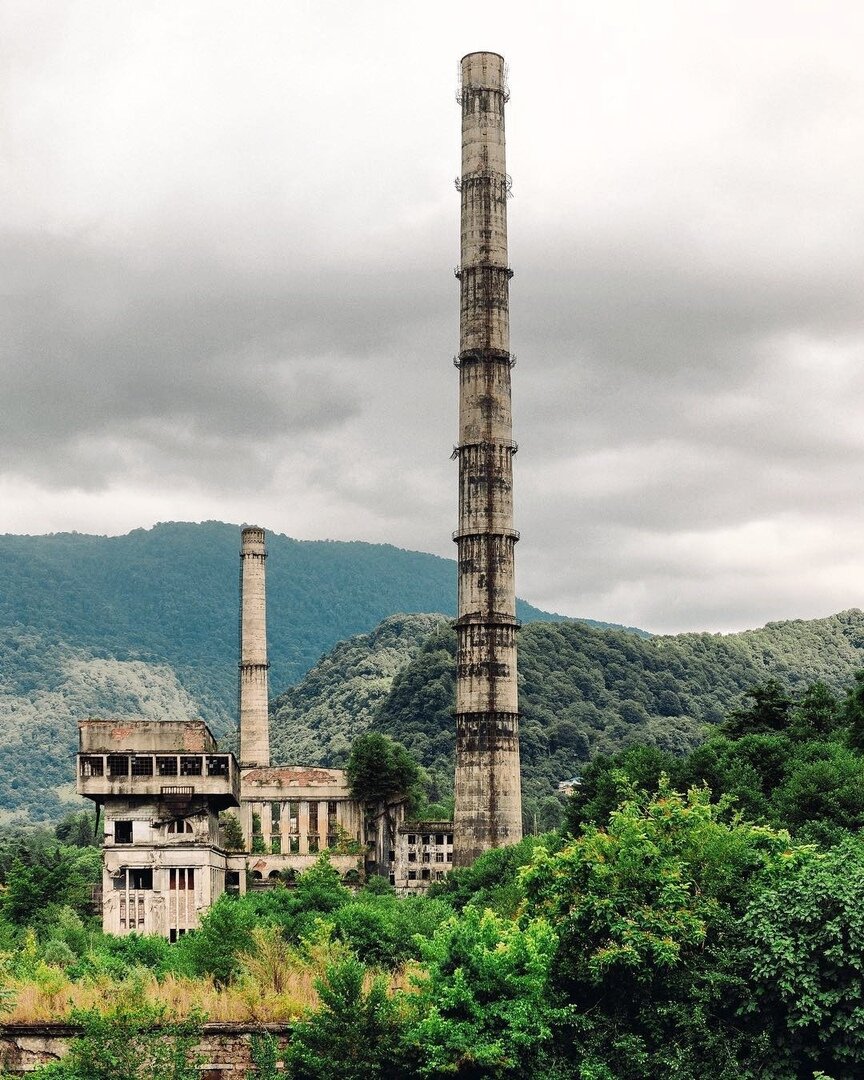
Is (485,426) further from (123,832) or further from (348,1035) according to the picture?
(348,1035)

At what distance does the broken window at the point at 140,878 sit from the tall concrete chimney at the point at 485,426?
1694cm

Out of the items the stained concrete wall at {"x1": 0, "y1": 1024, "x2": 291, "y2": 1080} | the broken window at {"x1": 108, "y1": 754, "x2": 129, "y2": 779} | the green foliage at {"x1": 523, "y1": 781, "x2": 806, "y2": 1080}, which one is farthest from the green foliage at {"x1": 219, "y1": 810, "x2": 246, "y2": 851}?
the green foliage at {"x1": 523, "y1": 781, "x2": 806, "y2": 1080}

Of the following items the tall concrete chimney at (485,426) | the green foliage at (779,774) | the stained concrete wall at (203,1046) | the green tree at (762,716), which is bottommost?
the stained concrete wall at (203,1046)

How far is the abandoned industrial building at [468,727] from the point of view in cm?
8494

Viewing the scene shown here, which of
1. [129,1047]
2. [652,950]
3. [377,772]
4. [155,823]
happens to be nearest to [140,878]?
[155,823]

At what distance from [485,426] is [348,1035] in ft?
197

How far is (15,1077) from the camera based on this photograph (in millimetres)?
36344

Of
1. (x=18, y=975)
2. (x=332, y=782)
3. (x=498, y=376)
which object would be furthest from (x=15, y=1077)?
(x=332, y=782)

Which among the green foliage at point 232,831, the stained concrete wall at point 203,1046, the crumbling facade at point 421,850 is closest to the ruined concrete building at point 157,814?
the green foliage at point 232,831

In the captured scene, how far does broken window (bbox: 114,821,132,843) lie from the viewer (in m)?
85.1

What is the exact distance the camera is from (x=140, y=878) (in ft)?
277

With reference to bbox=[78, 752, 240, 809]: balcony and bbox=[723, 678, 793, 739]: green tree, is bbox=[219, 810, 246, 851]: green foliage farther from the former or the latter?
bbox=[723, 678, 793, 739]: green tree

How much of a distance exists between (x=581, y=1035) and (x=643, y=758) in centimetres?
3011

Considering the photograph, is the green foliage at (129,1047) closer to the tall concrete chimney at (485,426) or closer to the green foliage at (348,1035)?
the green foliage at (348,1035)
